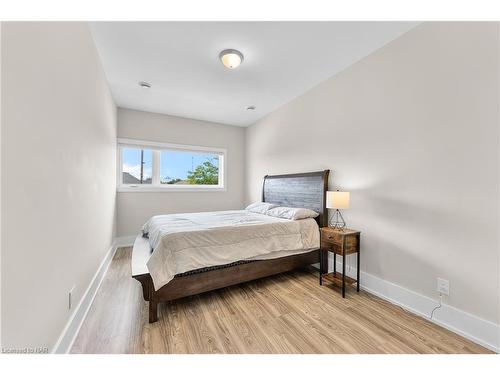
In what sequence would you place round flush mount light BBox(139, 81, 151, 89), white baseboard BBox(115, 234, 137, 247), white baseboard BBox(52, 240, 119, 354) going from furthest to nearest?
white baseboard BBox(115, 234, 137, 247), round flush mount light BBox(139, 81, 151, 89), white baseboard BBox(52, 240, 119, 354)

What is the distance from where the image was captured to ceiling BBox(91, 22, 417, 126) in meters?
1.90

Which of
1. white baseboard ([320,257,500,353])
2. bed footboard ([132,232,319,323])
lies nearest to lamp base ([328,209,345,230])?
bed footboard ([132,232,319,323])

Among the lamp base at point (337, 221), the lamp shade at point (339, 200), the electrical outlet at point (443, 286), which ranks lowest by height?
the electrical outlet at point (443, 286)

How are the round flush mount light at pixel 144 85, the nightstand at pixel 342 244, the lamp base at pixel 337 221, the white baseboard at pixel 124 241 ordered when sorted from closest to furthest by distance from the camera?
the nightstand at pixel 342 244, the lamp base at pixel 337 221, the round flush mount light at pixel 144 85, the white baseboard at pixel 124 241

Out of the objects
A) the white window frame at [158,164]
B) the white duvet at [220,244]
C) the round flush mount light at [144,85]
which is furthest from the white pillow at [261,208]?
the round flush mount light at [144,85]

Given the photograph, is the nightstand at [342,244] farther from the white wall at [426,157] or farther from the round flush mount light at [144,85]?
the round flush mount light at [144,85]

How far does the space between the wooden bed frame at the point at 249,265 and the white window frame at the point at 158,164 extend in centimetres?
141

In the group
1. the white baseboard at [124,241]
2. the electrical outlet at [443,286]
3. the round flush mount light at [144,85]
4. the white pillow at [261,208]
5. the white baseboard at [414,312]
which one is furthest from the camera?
the white baseboard at [124,241]

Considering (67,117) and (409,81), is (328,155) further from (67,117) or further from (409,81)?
(67,117)

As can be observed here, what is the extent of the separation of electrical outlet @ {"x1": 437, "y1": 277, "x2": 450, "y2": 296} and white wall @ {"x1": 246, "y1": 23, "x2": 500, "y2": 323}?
0.12 ft

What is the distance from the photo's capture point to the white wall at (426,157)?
1522 mm

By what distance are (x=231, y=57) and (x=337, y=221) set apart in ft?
7.56

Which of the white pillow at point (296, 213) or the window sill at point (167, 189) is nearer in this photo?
the white pillow at point (296, 213)

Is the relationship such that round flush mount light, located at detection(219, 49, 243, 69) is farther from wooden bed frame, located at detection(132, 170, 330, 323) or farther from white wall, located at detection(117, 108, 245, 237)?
white wall, located at detection(117, 108, 245, 237)
